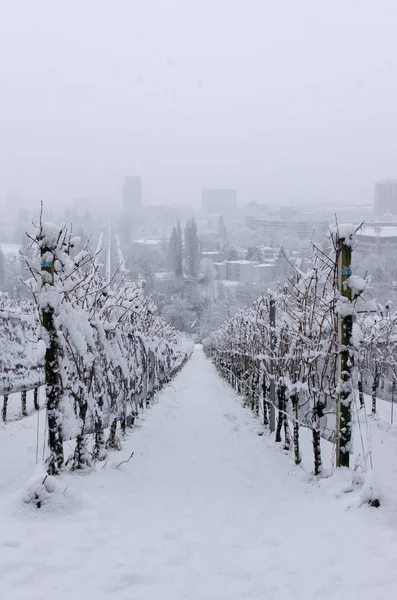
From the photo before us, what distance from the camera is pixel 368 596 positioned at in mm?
3373

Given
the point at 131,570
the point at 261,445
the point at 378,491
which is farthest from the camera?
the point at 261,445

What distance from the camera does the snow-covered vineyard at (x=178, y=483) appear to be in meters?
3.61

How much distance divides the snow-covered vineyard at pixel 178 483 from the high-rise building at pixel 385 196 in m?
100

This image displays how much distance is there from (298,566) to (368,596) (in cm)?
65

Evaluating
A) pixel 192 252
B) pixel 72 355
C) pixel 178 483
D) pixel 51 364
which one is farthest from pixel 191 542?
pixel 192 252

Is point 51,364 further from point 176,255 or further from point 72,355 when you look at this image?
point 176,255

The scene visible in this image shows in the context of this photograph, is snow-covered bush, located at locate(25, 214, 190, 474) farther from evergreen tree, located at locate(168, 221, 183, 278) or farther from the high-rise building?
the high-rise building

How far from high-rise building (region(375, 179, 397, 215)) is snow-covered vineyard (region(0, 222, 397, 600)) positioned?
100385mm

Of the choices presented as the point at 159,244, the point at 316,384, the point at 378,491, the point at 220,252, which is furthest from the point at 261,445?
the point at 159,244

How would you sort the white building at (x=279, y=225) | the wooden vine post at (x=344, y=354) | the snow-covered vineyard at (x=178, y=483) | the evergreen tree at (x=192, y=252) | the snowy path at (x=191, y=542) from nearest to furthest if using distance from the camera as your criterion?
the snowy path at (x=191, y=542) < the snow-covered vineyard at (x=178, y=483) < the wooden vine post at (x=344, y=354) < the evergreen tree at (x=192, y=252) < the white building at (x=279, y=225)

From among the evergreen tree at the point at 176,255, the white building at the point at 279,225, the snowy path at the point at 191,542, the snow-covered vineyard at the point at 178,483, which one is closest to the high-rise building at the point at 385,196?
the white building at the point at 279,225

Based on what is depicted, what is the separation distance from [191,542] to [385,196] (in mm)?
122102

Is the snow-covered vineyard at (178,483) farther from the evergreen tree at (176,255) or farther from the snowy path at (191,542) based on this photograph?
the evergreen tree at (176,255)

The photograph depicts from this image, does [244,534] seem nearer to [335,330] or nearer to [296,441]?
[335,330]
